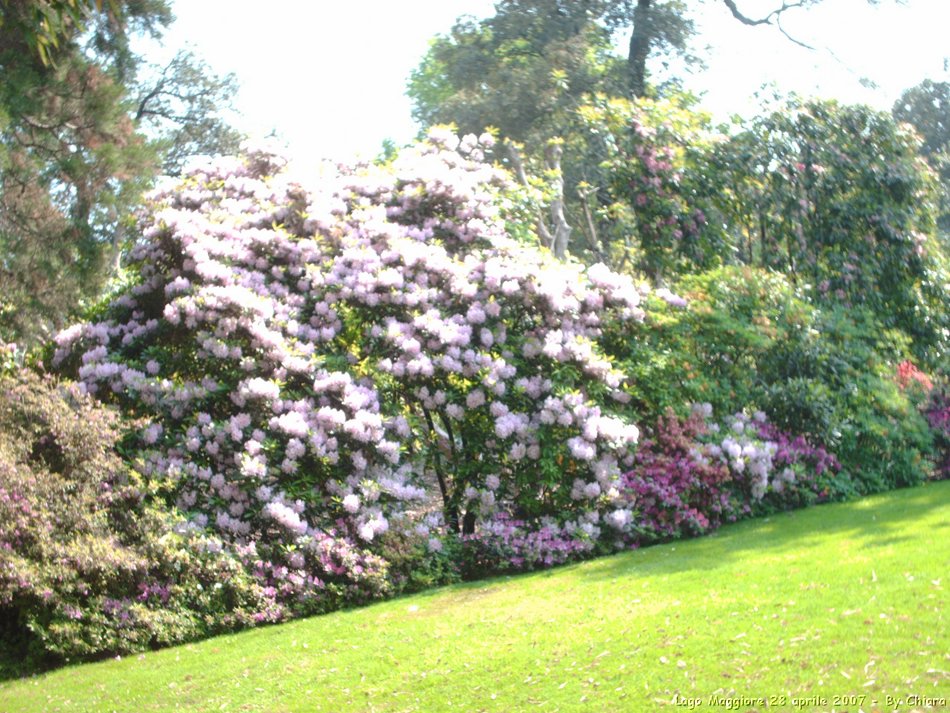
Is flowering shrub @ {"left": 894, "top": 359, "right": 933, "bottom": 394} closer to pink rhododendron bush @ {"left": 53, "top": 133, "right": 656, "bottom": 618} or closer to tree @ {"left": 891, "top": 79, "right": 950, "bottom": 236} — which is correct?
pink rhododendron bush @ {"left": 53, "top": 133, "right": 656, "bottom": 618}

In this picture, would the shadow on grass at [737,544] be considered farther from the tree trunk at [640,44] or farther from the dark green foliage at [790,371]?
the tree trunk at [640,44]

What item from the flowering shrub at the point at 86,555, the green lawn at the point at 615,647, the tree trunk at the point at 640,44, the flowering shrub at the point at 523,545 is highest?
the tree trunk at the point at 640,44

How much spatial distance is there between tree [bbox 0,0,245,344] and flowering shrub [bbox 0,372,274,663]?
585 cm

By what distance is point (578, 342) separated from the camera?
10.8 metres

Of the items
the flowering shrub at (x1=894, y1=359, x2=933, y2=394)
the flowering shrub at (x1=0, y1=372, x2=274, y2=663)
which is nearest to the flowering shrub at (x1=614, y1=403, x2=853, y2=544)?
the flowering shrub at (x1=894, y1=359, x2=933, y2=394)

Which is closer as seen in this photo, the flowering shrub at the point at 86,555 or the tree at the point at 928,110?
the flowering shrub at the point at 86,555

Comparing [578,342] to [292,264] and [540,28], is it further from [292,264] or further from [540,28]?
[540,28]

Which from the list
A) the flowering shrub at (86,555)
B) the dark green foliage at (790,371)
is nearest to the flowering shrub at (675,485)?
the dark green foliage at (790,371)

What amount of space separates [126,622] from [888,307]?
11933mm

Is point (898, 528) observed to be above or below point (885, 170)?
below

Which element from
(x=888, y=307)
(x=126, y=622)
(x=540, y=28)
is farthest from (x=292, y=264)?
(x=540, y=28)

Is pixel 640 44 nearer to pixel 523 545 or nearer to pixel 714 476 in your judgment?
pixel 714 476

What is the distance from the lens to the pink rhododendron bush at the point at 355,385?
9.63 m

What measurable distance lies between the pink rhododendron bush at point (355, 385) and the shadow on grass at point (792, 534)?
0.79 meters
